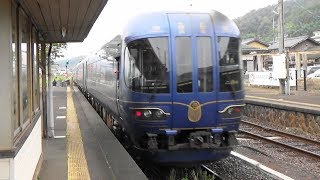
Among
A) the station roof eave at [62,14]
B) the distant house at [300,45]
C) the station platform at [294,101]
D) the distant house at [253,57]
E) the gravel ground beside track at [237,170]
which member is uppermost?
the distant house at [300,45]

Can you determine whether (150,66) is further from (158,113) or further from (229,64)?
(229,64)

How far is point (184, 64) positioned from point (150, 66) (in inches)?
23.4

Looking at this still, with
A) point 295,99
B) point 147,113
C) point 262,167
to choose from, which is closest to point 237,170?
point 262,167

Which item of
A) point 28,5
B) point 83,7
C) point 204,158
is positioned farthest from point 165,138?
point 28,5

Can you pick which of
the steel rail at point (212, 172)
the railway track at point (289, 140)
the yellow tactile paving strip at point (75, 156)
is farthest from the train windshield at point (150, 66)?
the railway track at point (289, 140)

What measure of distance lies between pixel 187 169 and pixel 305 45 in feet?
133

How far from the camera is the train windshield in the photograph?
7.87 meters

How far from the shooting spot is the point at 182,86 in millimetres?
7871

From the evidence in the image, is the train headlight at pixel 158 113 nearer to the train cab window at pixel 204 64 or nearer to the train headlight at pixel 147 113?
the train headlight at pixel 147 113

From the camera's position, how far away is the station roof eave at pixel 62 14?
18.2 ft

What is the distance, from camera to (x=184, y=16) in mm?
8227

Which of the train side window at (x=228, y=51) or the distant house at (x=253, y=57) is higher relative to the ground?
the distant house at (x=253, y=57)

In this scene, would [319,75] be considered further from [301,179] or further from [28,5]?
[28,5]

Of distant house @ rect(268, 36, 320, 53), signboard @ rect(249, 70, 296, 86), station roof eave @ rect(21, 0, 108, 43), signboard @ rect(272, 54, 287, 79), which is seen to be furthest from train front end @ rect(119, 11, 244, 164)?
distant house @ rect(268, 36, 320, 53)
